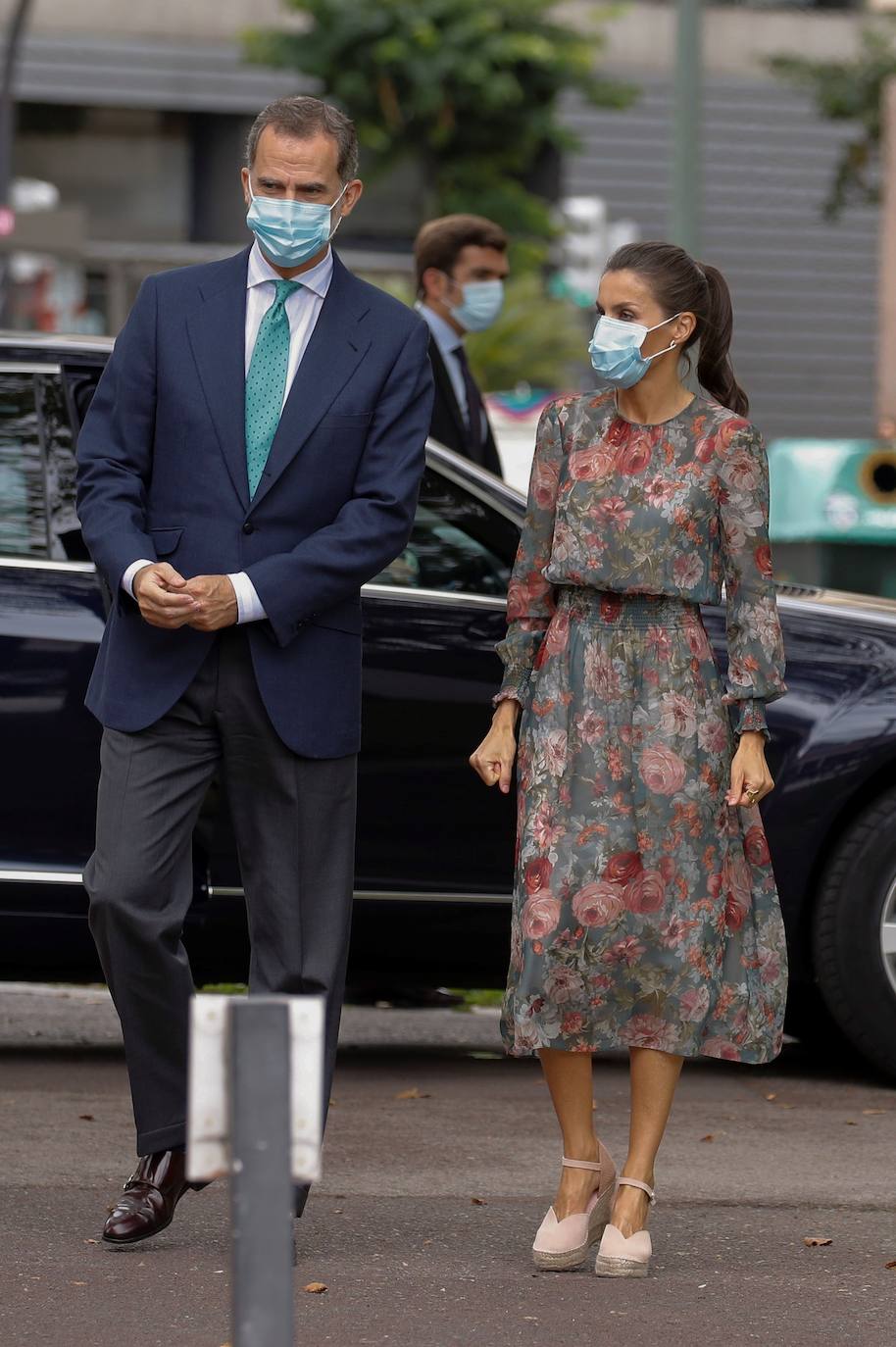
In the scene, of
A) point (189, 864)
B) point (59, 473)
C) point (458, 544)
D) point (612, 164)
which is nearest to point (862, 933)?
point (458, 544)

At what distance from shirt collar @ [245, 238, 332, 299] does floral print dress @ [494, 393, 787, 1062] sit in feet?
1.77

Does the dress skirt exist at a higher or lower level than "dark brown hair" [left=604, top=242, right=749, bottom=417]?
lower

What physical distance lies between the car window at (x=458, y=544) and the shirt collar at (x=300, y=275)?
1.40 m

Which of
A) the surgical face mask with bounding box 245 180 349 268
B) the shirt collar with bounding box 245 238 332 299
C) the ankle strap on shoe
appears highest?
the surgical face mask with bounding box 245 180 349 268

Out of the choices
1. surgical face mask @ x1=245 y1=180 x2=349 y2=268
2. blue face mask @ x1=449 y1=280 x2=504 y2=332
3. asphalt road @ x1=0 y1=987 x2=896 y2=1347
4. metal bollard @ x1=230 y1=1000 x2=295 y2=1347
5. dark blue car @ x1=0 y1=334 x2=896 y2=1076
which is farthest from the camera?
blue face mask @ x1=449 y1=280 x2=504 y2=332

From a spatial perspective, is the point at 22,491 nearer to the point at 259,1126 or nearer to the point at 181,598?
the point at 181,598

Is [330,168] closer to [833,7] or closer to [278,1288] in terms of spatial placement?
[278,1288]

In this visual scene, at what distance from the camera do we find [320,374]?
4.30 meters

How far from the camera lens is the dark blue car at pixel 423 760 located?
5609mm

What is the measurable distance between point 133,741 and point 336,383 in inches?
28.2

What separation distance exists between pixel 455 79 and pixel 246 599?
22.2 meters

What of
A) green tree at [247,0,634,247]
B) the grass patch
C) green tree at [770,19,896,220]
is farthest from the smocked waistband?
green tree at [770,19,896,220]

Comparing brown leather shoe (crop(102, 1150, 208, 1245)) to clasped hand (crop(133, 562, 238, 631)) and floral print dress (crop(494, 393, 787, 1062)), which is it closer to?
floral print dress (crop(494, 393, 787, 1062))

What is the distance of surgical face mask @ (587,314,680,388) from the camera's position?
14.2 feet
